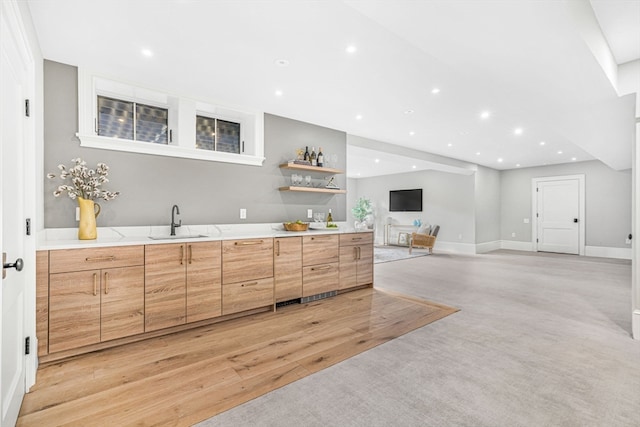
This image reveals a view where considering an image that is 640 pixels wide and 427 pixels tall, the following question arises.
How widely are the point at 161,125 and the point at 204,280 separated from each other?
6.13ft

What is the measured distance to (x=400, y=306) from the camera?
3750 millimetres

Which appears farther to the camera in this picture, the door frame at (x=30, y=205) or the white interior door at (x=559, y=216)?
the white interior door at (x=559, y=216)

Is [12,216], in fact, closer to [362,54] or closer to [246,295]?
[246,295]

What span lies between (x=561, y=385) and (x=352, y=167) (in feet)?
26.5

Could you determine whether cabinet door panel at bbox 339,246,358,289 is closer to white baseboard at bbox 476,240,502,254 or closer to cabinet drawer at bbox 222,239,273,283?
cabinet drawer at bbox 222,239,273,283

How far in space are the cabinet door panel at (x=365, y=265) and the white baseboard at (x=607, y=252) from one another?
24.6 ft

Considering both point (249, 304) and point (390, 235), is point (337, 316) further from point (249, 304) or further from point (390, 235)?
point (390, 235)

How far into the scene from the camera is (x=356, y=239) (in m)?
4.45

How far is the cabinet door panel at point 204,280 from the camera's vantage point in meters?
2.95

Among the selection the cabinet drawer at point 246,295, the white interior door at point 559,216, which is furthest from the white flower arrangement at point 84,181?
the white interior door at point 559,216

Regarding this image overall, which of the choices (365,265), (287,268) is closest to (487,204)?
(365,265)

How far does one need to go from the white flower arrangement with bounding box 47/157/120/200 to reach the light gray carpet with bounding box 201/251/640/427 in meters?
2.30

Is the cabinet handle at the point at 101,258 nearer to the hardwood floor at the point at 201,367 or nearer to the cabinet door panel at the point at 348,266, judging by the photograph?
the hardwood floor at the point at 201,367

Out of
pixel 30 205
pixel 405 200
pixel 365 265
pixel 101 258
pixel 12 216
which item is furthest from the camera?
pixel 405 200
